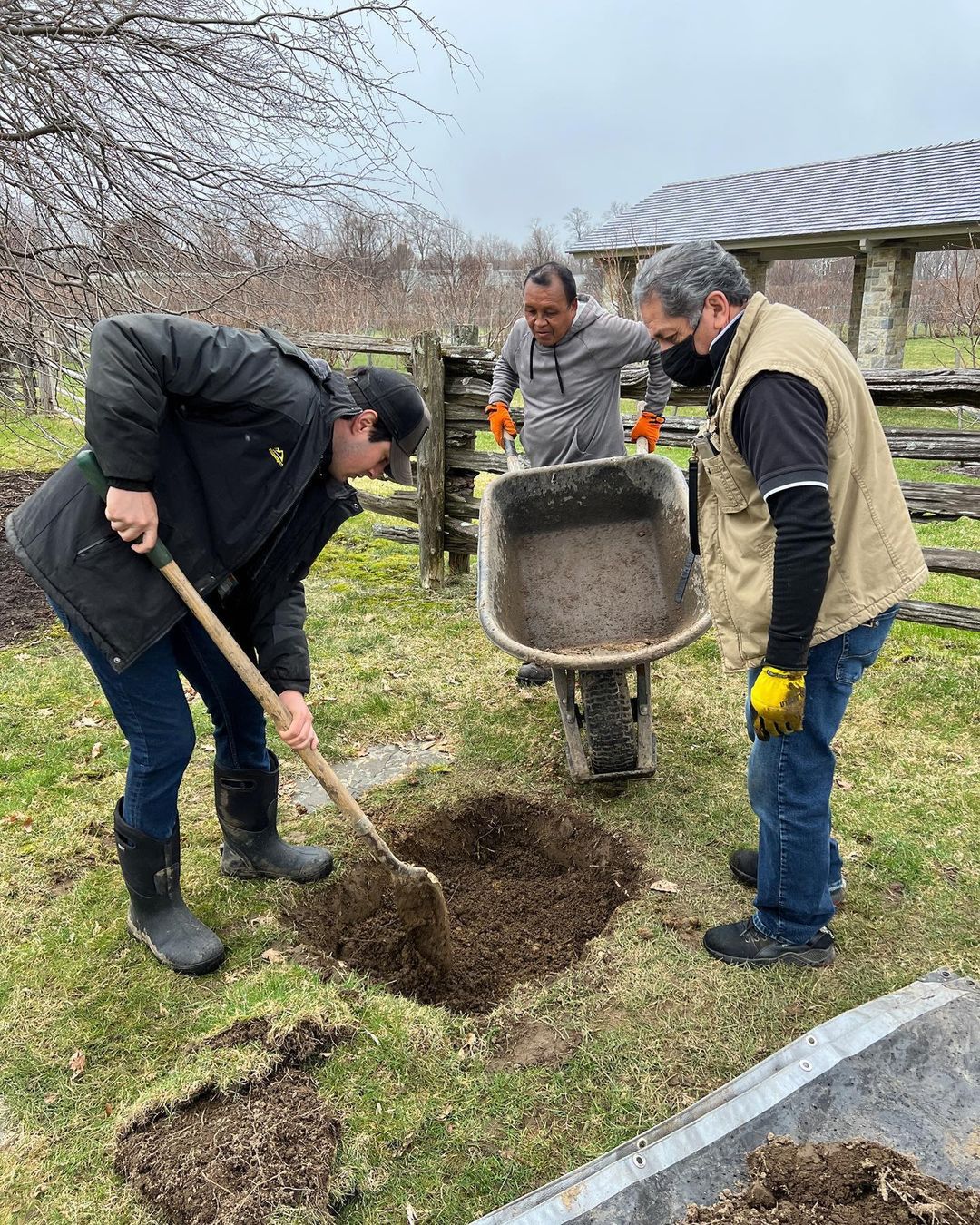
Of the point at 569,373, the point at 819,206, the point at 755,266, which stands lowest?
the point at 569,373

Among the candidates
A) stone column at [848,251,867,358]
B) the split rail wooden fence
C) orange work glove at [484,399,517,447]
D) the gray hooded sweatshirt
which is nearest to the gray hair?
the gray hooded sweatshirt

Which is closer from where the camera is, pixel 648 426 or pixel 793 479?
pixel 793 479

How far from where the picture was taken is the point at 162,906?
2908 mm

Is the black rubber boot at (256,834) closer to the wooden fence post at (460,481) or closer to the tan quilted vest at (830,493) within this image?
the tan quilted vest at (830,493)

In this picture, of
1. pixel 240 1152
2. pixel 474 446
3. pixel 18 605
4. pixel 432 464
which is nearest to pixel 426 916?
pixel 240 1152

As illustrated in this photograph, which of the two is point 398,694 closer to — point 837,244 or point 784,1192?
point 784,1192

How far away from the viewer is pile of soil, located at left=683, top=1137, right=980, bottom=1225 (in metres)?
1.52

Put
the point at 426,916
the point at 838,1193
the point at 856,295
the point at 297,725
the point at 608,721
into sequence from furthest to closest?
1. the point at 856,295
2. the point at 608,721
3. the point at 426,916
4. the point at 297,725
5. the point at 838,1193

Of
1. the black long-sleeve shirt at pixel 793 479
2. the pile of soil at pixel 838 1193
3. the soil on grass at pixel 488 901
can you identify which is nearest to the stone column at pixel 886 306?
the soil on grass at pixel 488 901

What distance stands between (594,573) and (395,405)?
7.51 feet

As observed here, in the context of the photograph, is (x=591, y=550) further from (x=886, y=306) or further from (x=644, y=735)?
(x=886, y=306)

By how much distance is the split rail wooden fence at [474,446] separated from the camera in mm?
4918

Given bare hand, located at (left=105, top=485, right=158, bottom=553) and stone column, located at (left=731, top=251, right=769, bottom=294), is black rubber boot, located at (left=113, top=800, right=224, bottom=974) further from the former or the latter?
stone column, located at (left=731, top=251, right=769, bottom=294)

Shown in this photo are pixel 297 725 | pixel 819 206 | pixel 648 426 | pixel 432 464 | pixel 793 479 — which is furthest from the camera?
pixel 819 206
